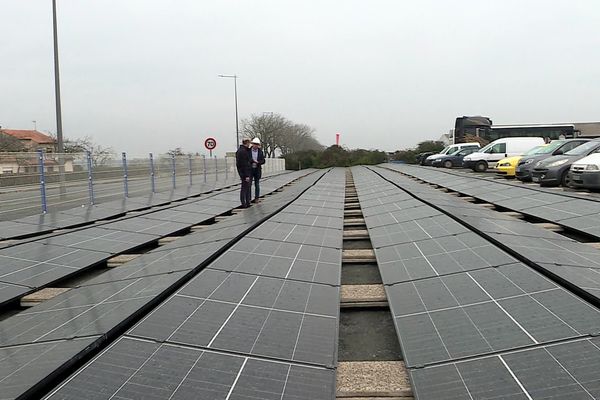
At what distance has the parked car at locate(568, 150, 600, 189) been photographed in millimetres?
11015

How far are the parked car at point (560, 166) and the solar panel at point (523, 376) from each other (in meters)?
12.8

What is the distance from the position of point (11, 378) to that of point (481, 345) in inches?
110

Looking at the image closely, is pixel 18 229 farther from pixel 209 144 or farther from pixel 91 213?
pixel 209 144

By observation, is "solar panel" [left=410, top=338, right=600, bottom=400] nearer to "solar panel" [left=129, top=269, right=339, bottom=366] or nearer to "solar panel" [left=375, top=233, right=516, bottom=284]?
"solar panel" [left=129, top=269, right=339, bottom=366]

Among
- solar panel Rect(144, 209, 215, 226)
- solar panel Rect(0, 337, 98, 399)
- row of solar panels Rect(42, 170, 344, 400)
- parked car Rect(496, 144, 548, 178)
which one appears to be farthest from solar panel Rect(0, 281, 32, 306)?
parked car Rect(496, 144, 548, 178)

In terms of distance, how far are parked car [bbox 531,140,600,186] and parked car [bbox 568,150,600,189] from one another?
1459 millimetres

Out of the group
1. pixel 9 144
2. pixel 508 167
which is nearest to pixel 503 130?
pixel 508 167

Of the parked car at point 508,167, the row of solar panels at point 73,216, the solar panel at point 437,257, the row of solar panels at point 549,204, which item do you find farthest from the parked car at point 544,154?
the row of solar panels at point 73,216

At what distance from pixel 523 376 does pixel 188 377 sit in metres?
1.85

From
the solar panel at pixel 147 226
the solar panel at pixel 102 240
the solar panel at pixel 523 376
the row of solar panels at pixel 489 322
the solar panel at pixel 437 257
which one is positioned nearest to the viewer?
the solar panel at pixel 523 376

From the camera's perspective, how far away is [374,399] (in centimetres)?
233

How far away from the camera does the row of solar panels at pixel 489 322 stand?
2197 millimetres

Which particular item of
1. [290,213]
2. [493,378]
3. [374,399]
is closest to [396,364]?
[374,399]

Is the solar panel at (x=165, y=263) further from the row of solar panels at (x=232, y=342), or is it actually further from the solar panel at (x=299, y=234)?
the solar panel at (x=299, y=234)
